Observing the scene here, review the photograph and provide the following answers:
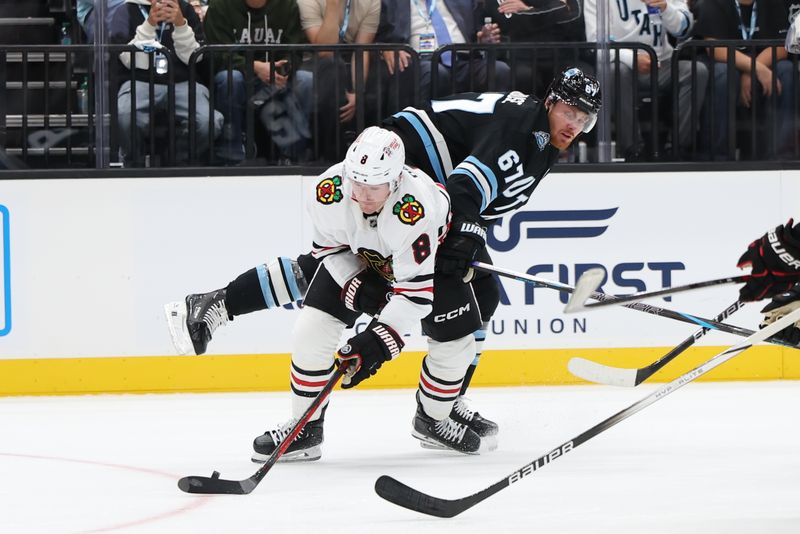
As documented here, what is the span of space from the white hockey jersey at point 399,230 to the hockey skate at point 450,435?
49cm

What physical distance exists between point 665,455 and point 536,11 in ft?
7.24

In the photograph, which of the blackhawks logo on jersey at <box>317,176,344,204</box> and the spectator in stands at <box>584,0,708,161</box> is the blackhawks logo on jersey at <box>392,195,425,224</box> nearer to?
the blackhawks logo on jersey at <box>317,176,344,204</box>

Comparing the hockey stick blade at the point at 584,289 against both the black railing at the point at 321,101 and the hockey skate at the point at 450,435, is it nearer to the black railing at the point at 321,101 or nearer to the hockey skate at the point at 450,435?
the hockey skate at the point at 450,435

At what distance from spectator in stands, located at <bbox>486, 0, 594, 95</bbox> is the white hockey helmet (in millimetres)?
2056

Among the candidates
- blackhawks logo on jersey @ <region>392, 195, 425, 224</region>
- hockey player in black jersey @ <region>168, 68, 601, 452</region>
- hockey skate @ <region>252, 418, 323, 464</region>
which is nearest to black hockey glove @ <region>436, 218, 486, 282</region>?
hockey player in black jersey @ <region>168, 68, 601, 452</region>

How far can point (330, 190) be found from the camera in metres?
3.15

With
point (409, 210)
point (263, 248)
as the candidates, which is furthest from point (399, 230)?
point (263, 248)

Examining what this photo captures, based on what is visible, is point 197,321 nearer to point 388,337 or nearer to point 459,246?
point 388,337

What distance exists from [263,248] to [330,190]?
166 centimetres

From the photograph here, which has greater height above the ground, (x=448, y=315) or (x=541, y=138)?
(x=541, y=138)

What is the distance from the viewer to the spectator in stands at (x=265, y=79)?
15.9ft

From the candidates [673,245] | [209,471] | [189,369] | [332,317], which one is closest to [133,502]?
[209,471]

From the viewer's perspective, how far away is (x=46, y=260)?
4.67m

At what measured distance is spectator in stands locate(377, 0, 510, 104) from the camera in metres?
4.92
